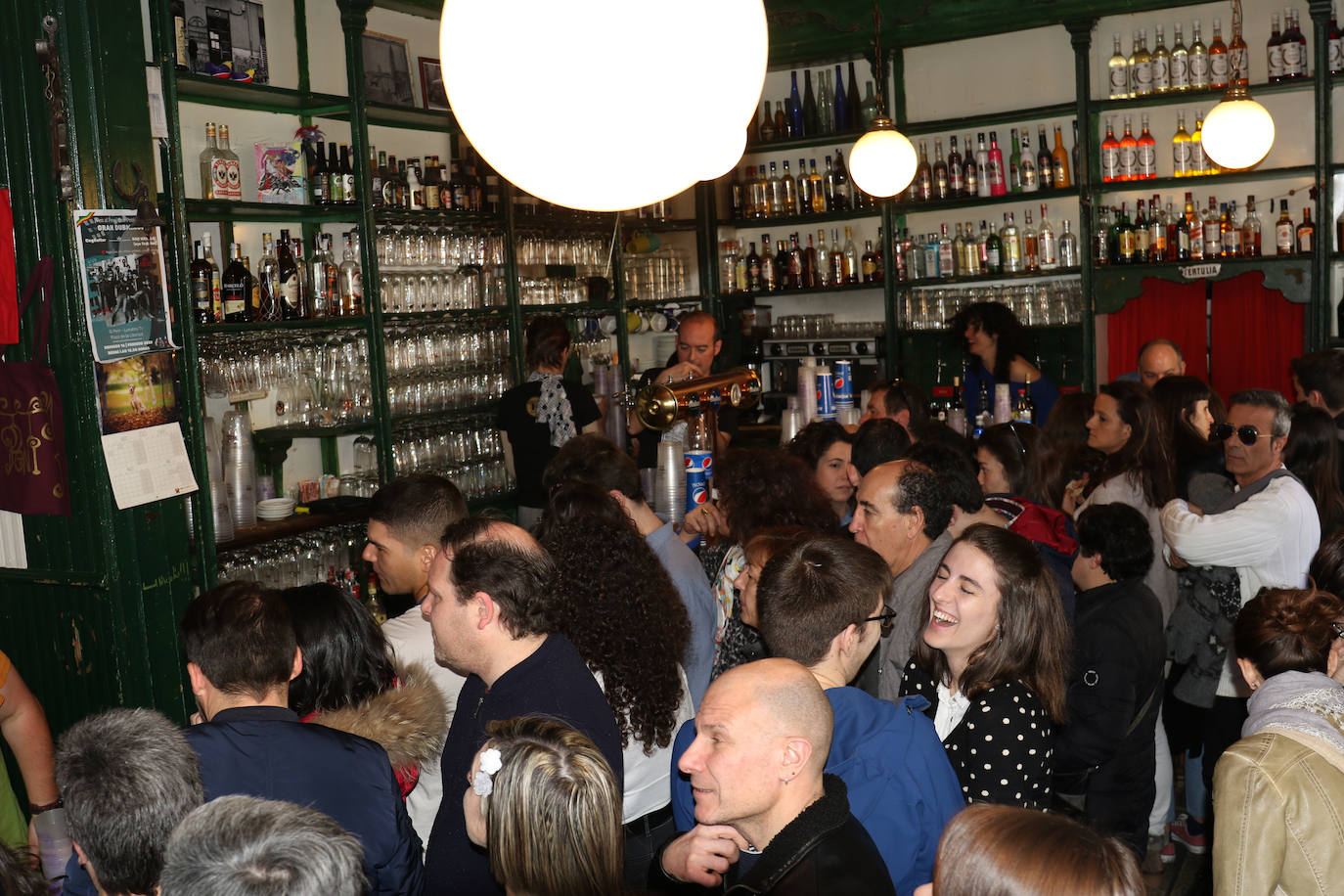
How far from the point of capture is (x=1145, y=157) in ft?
23.2

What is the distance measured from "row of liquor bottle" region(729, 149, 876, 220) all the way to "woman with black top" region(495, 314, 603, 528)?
252cm

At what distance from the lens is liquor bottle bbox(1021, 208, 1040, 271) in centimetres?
739

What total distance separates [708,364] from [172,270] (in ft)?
8.84

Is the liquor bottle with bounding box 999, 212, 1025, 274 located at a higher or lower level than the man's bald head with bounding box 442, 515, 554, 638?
higher

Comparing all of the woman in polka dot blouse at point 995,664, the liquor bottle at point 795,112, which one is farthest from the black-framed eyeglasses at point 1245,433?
the liquor bottle at point 795,112

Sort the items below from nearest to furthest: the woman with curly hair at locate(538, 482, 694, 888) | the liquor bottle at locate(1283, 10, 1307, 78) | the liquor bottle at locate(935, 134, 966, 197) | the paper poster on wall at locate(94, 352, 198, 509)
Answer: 1. the woman with curly hair at locate(538, 482, 694, 888)
2. the paper poster on wall at locate(94, 352, 198, 509)
3. the liquor bottle at locate(1283, 10, 1307, 78)
4. the liquor bottle at locate(935, 134, 966, 197)

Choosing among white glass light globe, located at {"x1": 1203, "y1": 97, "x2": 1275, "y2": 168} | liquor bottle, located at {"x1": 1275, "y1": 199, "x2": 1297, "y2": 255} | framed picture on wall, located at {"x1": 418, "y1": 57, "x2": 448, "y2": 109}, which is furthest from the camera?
liquor bottle, located at {"x1": 1275, "y1": 199, "x2": 1297, "y2": 255}

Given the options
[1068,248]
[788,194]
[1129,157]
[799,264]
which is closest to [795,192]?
[788,194]

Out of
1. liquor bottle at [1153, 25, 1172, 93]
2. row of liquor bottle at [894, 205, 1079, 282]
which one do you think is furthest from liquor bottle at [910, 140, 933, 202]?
liquor bottle at [1153, 25, 1172, 93]

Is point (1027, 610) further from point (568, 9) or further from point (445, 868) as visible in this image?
point (568, 9)

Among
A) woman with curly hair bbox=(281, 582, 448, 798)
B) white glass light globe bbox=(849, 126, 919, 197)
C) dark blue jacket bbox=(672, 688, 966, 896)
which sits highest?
white glass light globe bbox=(849, 126, 919, 197)

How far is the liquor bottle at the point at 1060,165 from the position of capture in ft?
23.9

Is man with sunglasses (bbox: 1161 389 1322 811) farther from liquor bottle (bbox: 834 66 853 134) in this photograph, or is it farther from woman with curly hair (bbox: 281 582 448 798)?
liquor bottle (bbox: 834 66 853 134)

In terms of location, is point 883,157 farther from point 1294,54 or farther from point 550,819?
point 550,819
